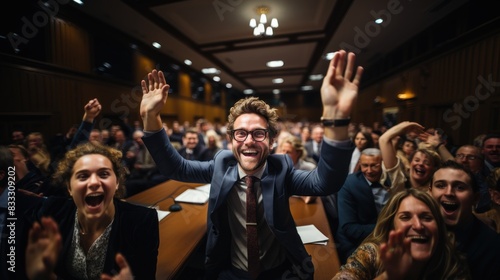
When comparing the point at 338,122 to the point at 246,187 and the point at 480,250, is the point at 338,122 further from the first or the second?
the point at 480,250

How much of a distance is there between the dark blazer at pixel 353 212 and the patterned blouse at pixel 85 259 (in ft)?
6.09

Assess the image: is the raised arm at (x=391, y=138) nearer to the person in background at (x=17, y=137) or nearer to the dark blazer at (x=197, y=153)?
the person in background at (x=17, y=137)

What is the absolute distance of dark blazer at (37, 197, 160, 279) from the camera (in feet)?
3.68

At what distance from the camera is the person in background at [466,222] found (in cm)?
114

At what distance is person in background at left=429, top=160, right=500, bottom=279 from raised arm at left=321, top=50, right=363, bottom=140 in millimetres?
1028

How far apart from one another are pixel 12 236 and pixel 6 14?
1524 mm

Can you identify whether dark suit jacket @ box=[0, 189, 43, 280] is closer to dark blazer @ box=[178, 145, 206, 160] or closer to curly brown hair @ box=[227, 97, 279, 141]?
curly brown hair @ box=[227, 97, 279, 141]

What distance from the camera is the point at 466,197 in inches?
53.2

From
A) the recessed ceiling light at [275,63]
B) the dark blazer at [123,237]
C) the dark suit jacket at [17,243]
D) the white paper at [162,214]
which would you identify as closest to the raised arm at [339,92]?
the dark blazer at [123,237]

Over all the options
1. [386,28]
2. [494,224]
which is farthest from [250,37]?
[494,224]

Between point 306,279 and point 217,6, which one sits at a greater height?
point 217,6

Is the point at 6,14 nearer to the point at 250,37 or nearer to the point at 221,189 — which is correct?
the point at 221,189

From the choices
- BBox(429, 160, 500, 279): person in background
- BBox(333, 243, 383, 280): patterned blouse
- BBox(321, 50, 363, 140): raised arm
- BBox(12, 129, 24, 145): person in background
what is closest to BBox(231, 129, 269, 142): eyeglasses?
BBox(321, 50, 363, 140): raised arm

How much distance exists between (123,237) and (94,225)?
7.4 inches
